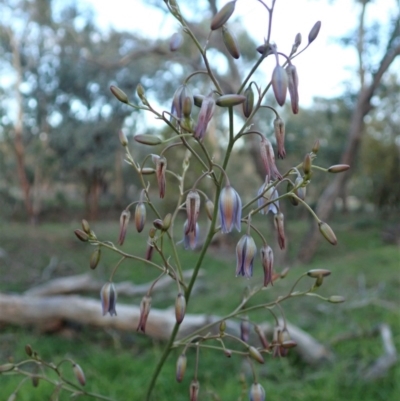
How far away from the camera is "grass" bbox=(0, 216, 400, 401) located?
3.52 meters

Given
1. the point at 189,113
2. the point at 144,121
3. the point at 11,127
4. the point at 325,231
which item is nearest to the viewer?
the point at 189,113

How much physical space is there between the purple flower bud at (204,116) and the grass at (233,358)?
69cm

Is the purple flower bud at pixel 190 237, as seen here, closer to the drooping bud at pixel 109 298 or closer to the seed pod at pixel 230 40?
the drooping bud at pixel 109 298

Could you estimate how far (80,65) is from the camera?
1688 centimetres

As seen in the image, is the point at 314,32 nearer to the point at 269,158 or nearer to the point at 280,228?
the point at 269,158

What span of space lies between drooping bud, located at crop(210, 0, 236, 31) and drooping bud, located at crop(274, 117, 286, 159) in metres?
0.21

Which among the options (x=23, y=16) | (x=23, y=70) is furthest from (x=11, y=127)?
(x=23, y=16)

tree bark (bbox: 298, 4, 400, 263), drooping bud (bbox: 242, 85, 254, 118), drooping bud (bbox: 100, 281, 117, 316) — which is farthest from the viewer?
tree bark (bbox: 298, 4, 400, 263)

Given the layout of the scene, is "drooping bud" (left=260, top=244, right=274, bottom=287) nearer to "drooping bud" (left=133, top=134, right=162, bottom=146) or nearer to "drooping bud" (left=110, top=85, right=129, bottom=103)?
"drooping bud" (left=133, top=134, right=162, bottom=146)

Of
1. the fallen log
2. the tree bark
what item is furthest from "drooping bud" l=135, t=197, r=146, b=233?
the tree bark

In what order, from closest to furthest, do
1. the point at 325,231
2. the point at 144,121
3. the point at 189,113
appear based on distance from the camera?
the point at 189,113 < the point at 325,231 < the point at 144,121

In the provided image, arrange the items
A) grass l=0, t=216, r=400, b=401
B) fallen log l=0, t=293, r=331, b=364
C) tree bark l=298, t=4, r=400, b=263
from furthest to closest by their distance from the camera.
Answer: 1. tree bark l=298, t=4, r=400, b=263
2. fallen log l=0, t=293, r=331, b=364
3. grass l=0, t=216, r=400, b=401

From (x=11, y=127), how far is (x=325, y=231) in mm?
18775

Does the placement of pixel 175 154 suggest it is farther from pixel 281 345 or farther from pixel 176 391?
pixel 281 345
